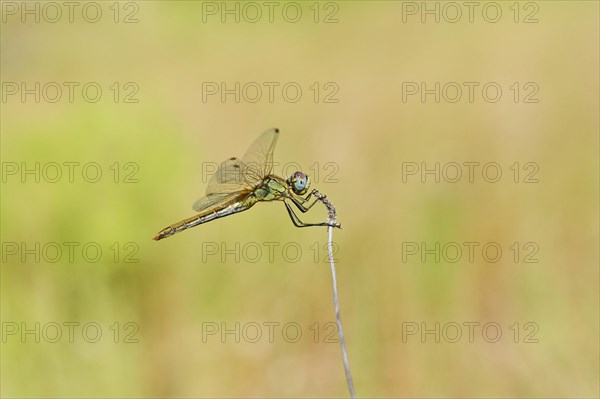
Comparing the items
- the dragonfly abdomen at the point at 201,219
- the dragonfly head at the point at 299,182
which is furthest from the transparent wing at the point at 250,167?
the dragonfly head at the point at 299,182

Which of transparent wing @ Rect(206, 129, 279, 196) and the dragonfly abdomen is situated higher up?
transparent wing @ Rect(206, 129, 279, 196)

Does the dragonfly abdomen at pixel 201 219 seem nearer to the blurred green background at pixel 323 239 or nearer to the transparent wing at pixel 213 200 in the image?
the transparent wing at pixel 213 200

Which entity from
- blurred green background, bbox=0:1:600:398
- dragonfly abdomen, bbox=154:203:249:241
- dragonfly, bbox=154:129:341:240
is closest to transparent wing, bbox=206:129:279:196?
dragonfly, bbox=154:129:341:240

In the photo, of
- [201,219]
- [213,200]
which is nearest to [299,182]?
[213,200]

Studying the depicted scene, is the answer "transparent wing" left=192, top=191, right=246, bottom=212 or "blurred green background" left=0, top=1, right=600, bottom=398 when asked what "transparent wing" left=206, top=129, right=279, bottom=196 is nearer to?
"transparent wing" left=192, top=191, right=246, bottom=212

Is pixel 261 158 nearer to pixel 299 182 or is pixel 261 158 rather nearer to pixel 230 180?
pixel 230 180

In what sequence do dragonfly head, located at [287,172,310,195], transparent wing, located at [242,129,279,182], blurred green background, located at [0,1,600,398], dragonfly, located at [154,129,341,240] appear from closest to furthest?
dragonfly head, located at [287,172,310,195]
dragonfly, located at [154,129,341,240]
transparent wing, located at [242,129,279,182]
blurred green background, located at [0,1,600,398]
